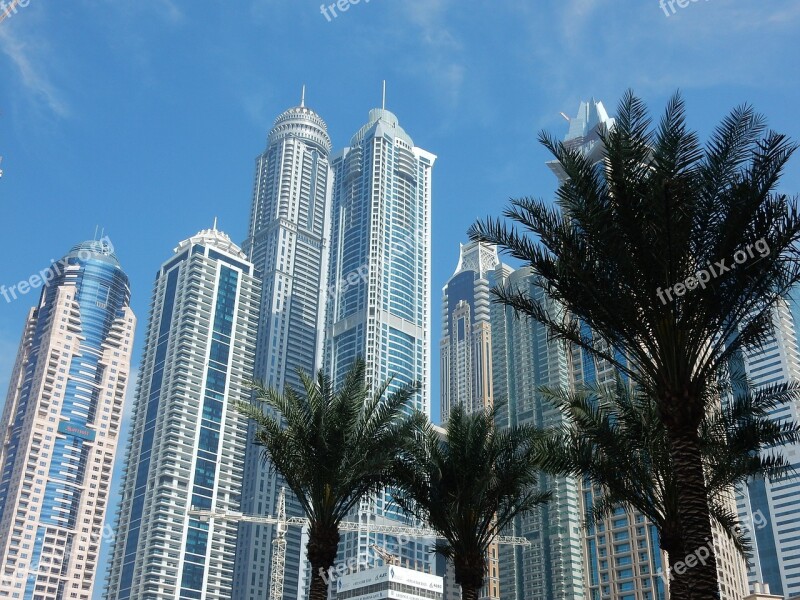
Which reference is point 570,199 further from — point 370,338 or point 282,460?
point 370,338

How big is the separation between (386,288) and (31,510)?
73.2 meters

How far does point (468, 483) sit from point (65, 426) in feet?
494

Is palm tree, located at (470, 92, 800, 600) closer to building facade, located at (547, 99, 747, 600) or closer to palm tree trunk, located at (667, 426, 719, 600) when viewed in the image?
palm tree trunk, located at (667, 426, 719, 600)

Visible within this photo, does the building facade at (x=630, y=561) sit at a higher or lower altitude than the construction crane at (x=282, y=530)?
lower

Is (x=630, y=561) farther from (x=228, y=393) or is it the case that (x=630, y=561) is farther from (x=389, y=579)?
(x=228, y=393)

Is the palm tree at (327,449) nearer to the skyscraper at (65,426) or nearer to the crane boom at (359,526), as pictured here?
the crane boom at (359,526)

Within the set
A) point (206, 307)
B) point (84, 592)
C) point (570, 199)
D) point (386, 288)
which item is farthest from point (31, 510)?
point (570, 199)

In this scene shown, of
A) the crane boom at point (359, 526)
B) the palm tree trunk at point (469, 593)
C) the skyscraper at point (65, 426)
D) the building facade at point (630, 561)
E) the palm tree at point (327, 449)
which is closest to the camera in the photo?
the palm tree at point (327, 449)

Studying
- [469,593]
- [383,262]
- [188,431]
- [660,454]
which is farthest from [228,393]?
[660,454]

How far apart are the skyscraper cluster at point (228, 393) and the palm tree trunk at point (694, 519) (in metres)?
105

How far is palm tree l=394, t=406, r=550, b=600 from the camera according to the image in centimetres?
2547

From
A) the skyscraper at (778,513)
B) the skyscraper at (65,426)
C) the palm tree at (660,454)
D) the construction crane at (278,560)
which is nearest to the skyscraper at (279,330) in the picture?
the skyscraper at (65,426)

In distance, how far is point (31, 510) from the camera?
152 m

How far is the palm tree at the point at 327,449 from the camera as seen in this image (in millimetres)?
24469
